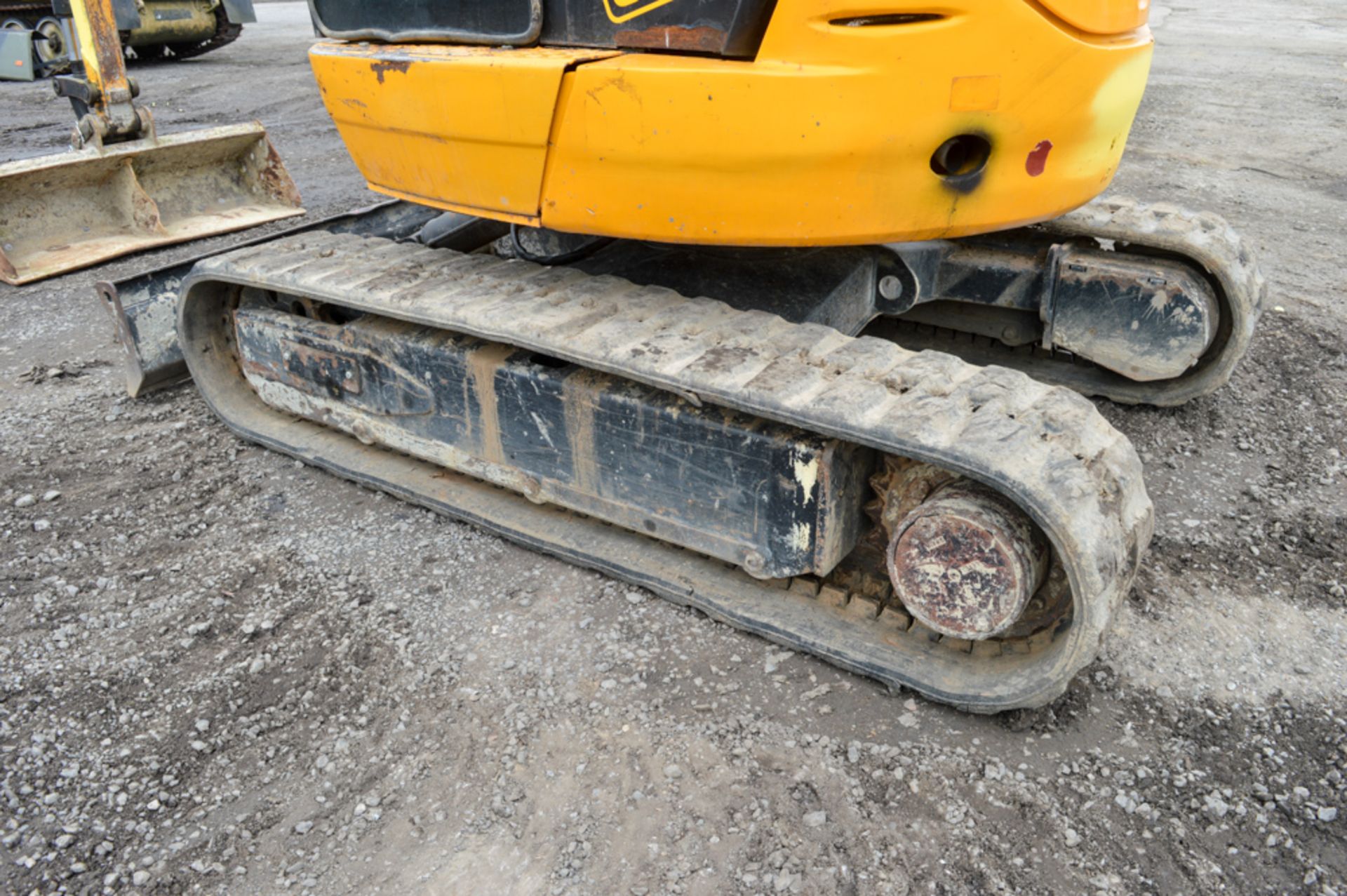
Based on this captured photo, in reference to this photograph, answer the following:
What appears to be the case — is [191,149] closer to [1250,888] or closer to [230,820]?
[230,820]

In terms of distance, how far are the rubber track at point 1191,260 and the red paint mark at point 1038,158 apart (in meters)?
1.01

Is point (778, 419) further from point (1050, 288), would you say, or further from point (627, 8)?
point (1050, 288)

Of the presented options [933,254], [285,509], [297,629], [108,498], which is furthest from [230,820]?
[933,254]

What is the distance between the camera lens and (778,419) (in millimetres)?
2182

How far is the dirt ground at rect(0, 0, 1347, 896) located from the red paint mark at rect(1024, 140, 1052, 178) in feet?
3.70

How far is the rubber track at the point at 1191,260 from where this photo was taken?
3113mm

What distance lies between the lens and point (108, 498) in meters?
3.17

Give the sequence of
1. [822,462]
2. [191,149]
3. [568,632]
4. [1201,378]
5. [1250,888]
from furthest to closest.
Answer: [191,149], [1201,378], [568,632], [822,462], [1250,888]

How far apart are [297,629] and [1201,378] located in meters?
2.93

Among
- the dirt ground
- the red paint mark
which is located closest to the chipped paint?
the dirt ground

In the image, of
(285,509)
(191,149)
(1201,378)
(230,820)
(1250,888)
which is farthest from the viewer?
(191,149)

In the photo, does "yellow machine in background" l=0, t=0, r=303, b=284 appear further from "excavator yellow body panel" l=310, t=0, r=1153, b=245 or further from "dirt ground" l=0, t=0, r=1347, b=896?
"excavator yellow body panel" l=310, t=0, r=1153, b=245

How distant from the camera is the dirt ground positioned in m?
1.92

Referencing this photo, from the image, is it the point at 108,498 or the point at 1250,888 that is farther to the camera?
the point at 108,498
